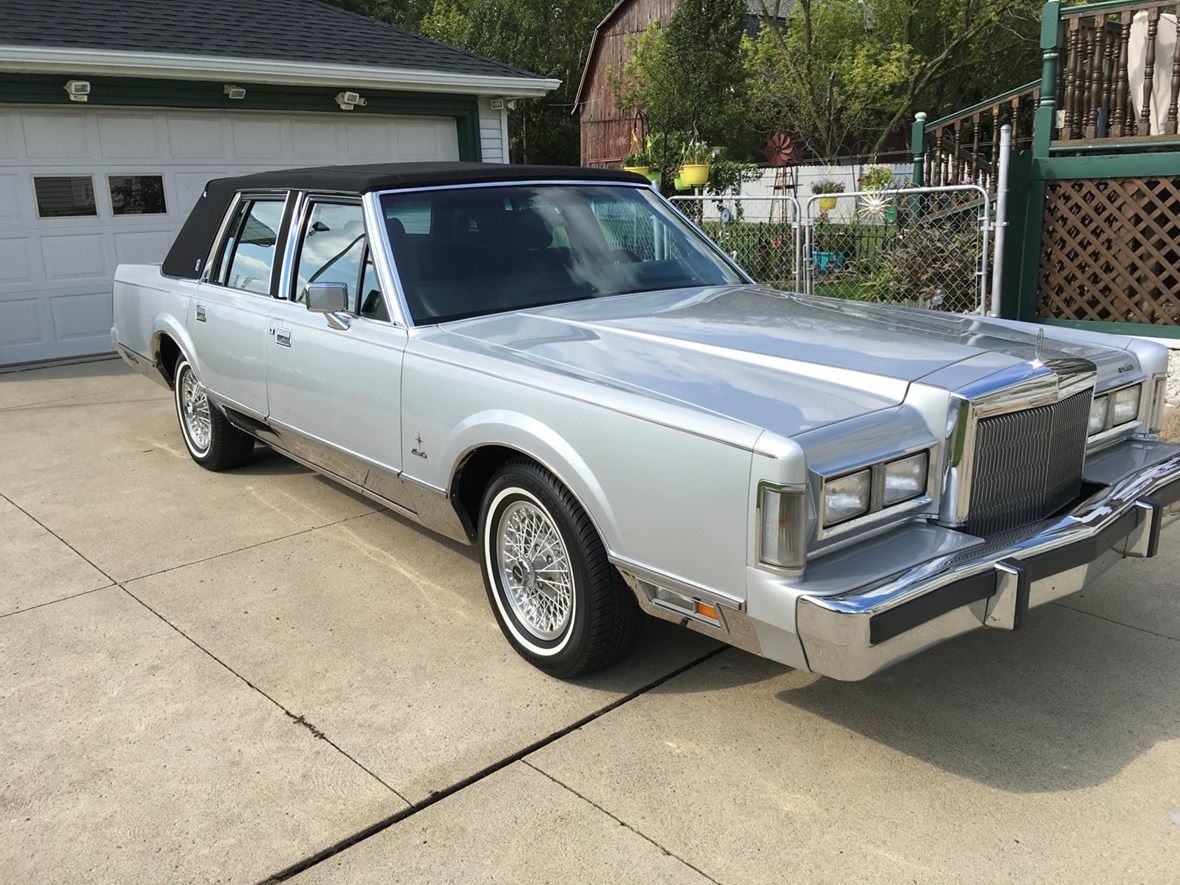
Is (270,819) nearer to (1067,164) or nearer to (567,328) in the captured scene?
(567,328)

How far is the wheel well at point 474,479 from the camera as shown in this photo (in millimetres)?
3648

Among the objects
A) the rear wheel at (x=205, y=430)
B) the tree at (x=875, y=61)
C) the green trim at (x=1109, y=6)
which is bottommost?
the rear wheel at (x=205, y=430)

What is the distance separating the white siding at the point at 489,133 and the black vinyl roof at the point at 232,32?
0.45m

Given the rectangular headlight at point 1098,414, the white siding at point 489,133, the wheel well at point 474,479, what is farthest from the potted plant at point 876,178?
the wheel well at point 474,479

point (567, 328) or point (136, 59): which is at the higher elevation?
point (136, 59)

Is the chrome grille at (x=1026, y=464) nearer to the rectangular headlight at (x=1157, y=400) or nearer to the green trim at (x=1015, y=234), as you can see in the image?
the rectangular headlight at (x=1157, y=400)

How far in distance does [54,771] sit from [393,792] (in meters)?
1.07

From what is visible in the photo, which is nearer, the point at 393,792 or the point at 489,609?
the point at 393,792

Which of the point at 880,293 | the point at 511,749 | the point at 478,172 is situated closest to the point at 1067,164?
the point at 880,293

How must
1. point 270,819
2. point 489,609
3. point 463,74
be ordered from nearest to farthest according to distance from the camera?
1. point 270,819
2. point 489,609
3. point 463,74

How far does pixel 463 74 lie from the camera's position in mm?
12320

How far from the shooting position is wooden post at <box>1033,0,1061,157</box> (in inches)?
293

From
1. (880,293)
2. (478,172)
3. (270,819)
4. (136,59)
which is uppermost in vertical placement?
(136,59)

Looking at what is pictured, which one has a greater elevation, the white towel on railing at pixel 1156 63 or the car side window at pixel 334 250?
the white towel on railing at pixel 1156 63
